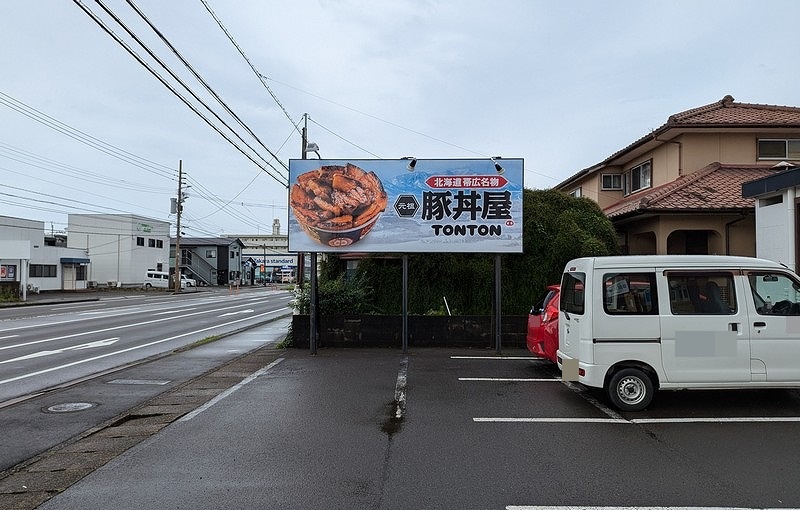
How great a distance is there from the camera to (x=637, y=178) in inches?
761

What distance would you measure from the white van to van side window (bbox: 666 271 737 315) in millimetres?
12

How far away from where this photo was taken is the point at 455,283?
14.3 m

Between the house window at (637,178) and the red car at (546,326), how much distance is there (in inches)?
429

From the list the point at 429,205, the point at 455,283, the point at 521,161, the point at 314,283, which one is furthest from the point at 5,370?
the point at 521,161

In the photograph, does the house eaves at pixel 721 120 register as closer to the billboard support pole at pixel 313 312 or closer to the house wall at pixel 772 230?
the house wall at pixel 772 230

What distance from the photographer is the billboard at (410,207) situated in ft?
38.6

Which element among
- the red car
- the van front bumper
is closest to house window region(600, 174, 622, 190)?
the red car

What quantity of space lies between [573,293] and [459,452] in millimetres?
3180

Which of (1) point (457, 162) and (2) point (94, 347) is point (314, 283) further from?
(2) point (94, 347)

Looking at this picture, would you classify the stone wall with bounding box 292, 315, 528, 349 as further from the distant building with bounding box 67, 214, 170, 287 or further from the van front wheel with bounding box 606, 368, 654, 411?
the distant building with bounding box 67, 214, 170, 287

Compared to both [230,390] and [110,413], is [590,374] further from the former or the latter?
[110,413]

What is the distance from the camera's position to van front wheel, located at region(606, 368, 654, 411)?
22.3ft

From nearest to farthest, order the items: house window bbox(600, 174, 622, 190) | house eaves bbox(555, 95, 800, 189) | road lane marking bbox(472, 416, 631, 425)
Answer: road lane marking bbox(472, 416, 631, 425) < house eaves bbox(555, 95, 800, 189) < house window bbox(600, 174, 622, 190)

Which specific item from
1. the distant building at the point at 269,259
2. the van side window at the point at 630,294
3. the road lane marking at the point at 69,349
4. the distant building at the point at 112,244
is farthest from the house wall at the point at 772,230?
the distant building at the point at 269,259
